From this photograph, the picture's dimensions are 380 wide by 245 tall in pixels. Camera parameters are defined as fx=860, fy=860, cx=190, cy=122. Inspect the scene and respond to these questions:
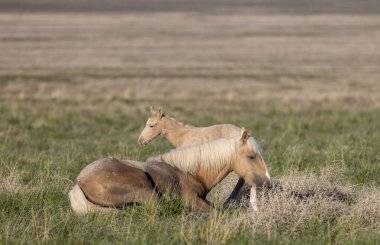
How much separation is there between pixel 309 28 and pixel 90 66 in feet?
131

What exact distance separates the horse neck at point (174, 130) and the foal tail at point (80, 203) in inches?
163

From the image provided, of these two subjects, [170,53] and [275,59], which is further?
[170,53]

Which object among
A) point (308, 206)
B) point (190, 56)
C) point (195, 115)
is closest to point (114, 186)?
point (308, 206)

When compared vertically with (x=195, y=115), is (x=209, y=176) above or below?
above

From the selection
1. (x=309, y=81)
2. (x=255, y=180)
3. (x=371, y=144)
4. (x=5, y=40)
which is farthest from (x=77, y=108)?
(x=5, y=40)

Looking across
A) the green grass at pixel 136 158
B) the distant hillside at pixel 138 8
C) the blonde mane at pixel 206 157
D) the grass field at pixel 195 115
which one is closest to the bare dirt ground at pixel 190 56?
the grass field at pixel 195 115

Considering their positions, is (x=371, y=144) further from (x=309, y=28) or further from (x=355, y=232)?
(x=309, y=28)

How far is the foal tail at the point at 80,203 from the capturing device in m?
8.08

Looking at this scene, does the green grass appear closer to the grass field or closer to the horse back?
the grass field

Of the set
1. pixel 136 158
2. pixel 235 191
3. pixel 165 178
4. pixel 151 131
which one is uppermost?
pixel 165 178

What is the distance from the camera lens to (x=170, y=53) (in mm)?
55719

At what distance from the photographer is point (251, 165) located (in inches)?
339

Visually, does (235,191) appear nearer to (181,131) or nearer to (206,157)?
(206,157)

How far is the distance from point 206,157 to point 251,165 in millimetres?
480
